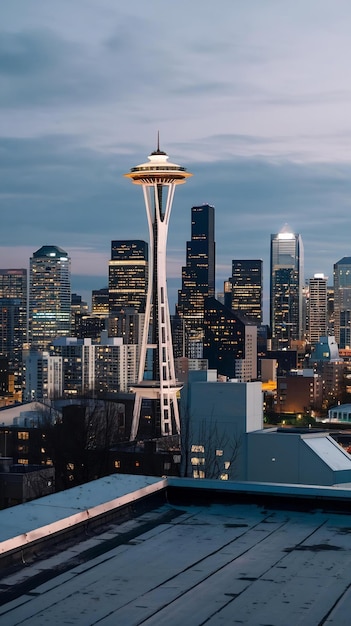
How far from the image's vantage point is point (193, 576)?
5.58 m

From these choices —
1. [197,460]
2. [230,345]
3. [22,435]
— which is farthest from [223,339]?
[197,460]

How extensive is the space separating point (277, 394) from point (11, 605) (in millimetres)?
90504

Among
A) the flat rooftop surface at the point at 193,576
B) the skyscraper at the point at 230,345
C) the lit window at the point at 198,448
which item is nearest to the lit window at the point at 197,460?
the lit window at the point at 198,448

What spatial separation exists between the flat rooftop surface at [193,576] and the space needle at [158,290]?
4230 cm

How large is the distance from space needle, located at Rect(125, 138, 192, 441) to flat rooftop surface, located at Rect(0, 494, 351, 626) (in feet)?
139

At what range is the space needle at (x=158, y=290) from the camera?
49938 millimetres

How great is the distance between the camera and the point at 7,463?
38938 mm

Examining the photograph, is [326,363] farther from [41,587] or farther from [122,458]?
[41,587]

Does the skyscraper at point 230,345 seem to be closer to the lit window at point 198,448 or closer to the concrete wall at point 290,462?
the lit window at point 198,448

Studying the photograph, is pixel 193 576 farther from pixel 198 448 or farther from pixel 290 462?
pixel 198 448

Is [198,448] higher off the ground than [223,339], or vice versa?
[223,339]

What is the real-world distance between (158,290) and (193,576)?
4489 cm

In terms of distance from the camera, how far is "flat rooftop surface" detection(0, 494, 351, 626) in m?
4.91

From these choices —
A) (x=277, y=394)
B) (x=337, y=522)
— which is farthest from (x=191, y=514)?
(x=277, y=394)
